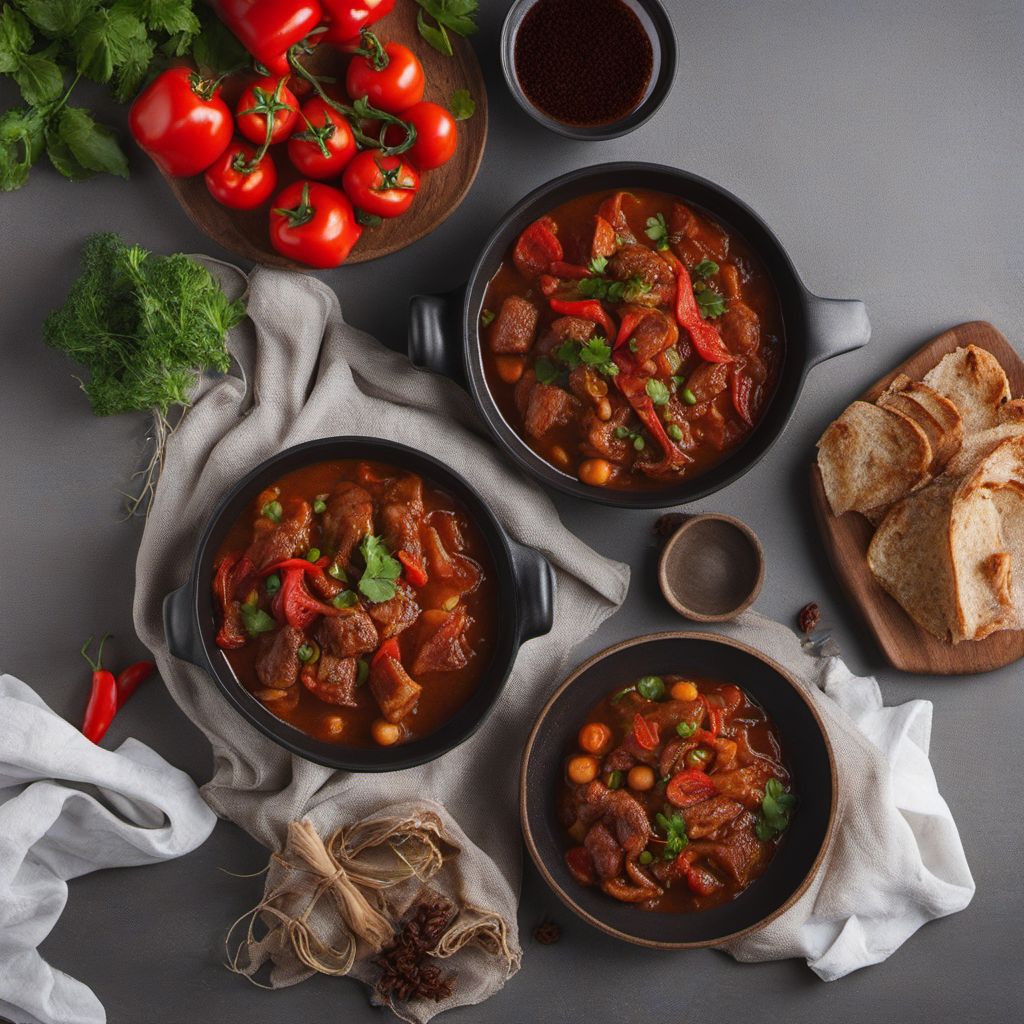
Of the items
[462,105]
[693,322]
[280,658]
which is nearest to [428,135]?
[462,105]

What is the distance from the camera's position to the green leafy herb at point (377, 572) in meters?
3.69

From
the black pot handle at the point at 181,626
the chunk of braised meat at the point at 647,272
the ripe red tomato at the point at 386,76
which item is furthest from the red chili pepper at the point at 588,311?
the black pot handle at the point at 181,626

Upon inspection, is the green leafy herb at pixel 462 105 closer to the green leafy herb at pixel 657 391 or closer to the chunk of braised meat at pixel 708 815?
the green leafy herb at pixel 657 391

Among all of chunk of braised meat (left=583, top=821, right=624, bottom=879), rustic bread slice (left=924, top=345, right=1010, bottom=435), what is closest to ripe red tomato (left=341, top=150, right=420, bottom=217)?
rustic bread slice (left=924, top=345, right=1010, bottom=435)

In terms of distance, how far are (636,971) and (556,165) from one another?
11.5ft

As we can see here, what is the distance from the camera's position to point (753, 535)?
416cm

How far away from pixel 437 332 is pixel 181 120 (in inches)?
48.4

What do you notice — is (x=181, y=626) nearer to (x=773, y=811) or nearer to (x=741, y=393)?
(x=741, y=393)

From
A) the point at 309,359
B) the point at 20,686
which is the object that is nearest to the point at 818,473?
the point at 309,359

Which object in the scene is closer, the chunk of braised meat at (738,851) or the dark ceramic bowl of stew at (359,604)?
the dark ceramic bowl of stew at (359,604)

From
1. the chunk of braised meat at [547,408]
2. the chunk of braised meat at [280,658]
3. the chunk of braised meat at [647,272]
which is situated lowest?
the chunk of braised meat at [280,658]

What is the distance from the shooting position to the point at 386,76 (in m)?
3.84

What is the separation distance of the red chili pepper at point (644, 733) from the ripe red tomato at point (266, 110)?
2713 millimetres

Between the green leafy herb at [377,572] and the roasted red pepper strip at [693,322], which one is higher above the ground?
the roasted red pepper strip at [693,322]
